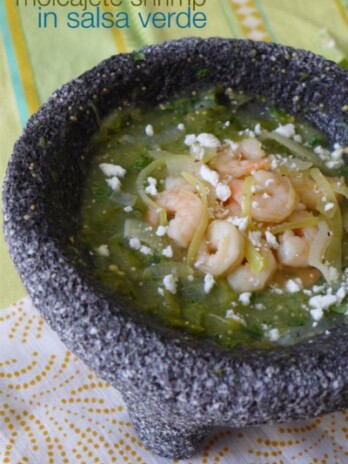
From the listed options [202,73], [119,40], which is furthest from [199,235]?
[119,40]

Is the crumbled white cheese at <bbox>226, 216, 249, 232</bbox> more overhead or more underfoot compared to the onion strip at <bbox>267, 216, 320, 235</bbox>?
more overhead

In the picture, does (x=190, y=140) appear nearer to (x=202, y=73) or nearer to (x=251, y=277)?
(x=202, y=73)

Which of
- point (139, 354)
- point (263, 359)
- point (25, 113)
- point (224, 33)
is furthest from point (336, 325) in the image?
point (224, 33)

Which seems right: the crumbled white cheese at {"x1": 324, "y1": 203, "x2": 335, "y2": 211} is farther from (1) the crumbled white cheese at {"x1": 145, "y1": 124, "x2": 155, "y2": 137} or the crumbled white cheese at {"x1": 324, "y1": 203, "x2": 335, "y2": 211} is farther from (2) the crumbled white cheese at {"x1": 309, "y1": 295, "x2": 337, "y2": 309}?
(1) the crumbled white cheese at {"x1": 145, "y1": 124, "x2": 155, "y2": 137}

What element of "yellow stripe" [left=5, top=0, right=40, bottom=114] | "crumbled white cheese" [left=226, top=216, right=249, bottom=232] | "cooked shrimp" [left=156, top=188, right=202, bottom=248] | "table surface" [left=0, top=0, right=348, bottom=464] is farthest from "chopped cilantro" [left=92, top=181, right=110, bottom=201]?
"yellow stripe" [left=5, top=0, right=40, bottom=114]

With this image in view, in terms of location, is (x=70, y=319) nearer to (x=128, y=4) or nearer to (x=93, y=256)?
(x=93, y=256)

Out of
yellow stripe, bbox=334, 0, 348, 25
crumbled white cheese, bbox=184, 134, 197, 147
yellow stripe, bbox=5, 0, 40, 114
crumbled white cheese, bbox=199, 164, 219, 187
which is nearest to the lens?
crumbled white cheese, bbox=199, 164, 219, 187

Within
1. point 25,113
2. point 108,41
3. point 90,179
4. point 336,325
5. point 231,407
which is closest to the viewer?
point 231,407
